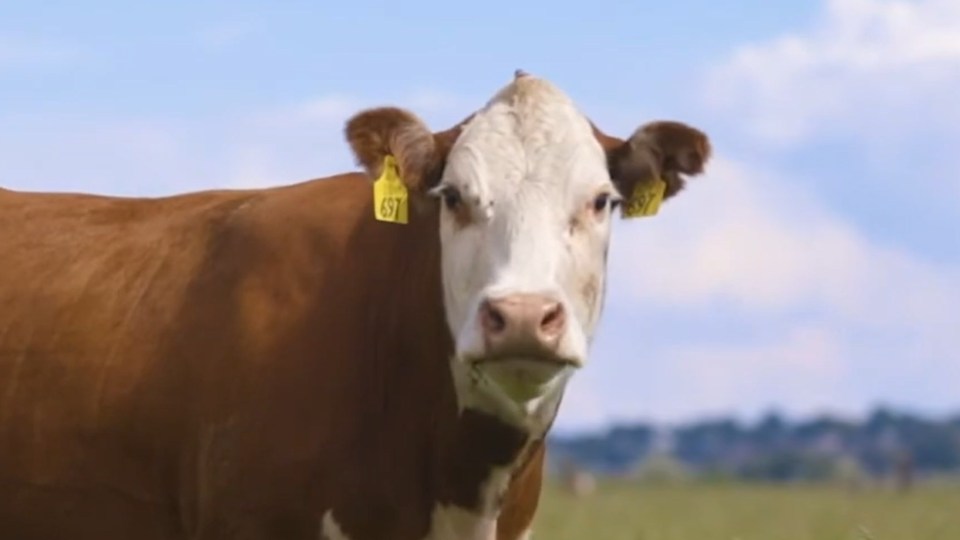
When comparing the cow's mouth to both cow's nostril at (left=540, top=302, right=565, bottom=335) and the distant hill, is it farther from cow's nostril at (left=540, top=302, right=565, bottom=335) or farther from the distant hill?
the distant hill

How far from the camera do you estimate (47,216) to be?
1031 centimetres

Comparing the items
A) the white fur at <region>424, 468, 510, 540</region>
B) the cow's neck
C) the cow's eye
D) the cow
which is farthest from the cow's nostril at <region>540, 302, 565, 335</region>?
the white fur at <region>424, 468, 510, 540</region>

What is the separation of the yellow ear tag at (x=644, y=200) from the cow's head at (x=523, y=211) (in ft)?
0.10

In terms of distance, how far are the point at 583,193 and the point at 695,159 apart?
793mm

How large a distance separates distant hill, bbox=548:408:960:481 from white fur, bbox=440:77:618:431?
100440mm

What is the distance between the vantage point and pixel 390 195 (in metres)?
9.02

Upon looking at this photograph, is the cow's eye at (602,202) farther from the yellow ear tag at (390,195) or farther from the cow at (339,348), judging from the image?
the yellow ear tag at (390,195)

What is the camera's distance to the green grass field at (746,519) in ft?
74.2

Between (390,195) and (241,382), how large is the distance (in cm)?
93

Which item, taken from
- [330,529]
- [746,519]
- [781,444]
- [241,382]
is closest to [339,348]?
[241,382]

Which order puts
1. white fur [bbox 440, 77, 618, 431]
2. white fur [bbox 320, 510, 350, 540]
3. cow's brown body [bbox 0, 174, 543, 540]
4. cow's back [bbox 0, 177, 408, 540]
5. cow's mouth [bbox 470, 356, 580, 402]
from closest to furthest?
cow's mouth [bbox 470, 356, 580, 402] < white fur [bbox 440, 77, 618, 431] < white fur [bbox 320, 510, 350, 540] < cow's brown body [bbox 0, 174, 543, 540] < cow's back [bbox 0, 177, 408, 540]

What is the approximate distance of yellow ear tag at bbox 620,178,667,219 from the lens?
30.3 feet

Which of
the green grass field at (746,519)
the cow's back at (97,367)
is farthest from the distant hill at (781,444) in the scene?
the cow's back at (97,367)

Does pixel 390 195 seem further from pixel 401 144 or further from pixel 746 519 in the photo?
pixel 746 519
